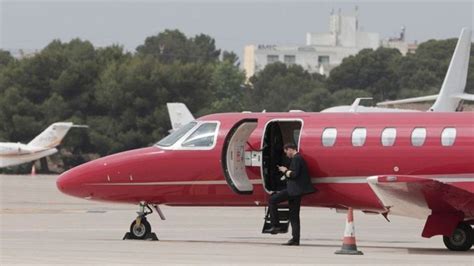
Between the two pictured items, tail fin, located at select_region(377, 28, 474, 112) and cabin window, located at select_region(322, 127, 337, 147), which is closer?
cabin window, located at select_region(322, 127, 337, 147)

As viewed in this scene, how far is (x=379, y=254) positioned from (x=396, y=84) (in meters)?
107

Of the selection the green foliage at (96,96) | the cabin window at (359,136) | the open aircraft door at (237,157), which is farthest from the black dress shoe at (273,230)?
the green foliage at (96,96)

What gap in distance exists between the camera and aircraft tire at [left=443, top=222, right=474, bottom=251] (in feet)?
71.9

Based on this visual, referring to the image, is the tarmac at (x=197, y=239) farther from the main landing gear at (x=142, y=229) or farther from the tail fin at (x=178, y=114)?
the tail fin at (x=178, y=114)

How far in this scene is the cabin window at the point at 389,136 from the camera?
72.3 feet

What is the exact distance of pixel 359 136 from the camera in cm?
2238

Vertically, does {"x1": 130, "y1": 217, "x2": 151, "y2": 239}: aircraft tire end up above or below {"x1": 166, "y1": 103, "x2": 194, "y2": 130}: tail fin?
above

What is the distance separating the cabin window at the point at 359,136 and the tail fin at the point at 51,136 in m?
53.4

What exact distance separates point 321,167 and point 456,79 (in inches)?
1472

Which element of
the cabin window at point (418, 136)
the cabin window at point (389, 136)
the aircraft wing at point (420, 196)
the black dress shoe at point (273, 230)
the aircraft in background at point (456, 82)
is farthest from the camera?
the aircraft in background at point (456, 82)

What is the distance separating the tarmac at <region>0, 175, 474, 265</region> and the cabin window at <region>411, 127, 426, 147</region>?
1743mm

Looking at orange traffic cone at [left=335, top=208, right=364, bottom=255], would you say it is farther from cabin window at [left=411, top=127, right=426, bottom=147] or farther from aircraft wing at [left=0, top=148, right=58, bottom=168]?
aircraft wing at [left=0, top=148, right=58, bottom=168]

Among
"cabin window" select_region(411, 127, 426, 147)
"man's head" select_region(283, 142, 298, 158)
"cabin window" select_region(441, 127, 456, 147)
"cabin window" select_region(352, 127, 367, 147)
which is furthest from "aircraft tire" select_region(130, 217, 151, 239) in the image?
"cabin window" select_region(441, 127, 456, 147)

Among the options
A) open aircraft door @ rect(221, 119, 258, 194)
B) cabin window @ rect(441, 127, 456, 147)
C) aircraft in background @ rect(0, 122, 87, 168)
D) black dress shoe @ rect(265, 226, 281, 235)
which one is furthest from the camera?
aircraft in background @ rect(0, 122, 87, 168)
